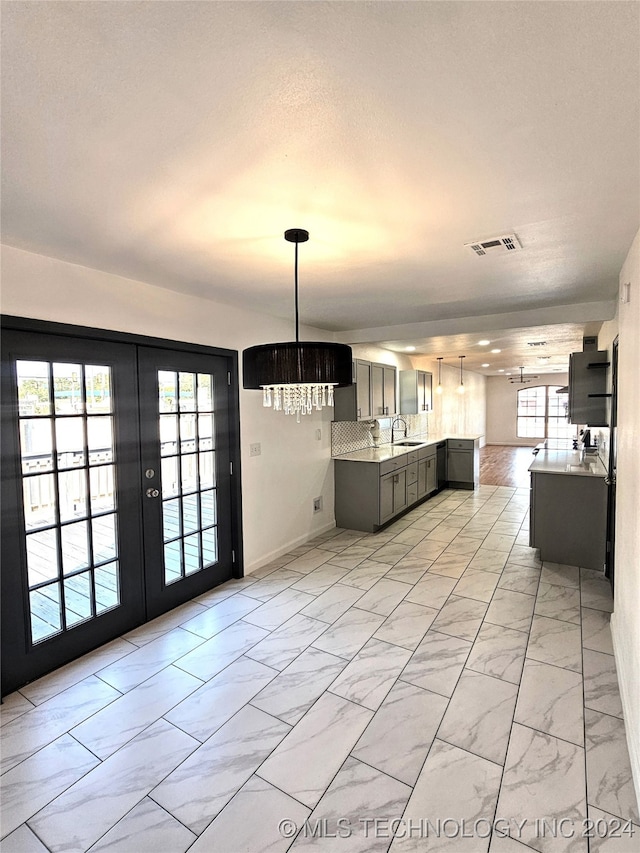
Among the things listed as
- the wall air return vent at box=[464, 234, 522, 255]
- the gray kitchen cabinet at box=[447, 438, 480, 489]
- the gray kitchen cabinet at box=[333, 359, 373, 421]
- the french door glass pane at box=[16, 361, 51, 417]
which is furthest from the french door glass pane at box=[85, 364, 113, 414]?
the gray kitchen cabinet at box=[447, 438, 480, 489]

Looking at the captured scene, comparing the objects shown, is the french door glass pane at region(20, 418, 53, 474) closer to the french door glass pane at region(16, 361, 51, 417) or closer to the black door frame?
the french door glass pane at region(16, 361, 51, 417)

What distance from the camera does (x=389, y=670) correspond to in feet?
8.42

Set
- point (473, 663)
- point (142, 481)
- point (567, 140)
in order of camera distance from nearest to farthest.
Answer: point (567, 140) < point (473, 663) < point (142, 481)

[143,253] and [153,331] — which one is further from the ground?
[143,253]

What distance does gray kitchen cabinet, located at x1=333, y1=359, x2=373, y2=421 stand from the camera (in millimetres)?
5285

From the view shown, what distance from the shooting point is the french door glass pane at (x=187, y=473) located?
131 inches

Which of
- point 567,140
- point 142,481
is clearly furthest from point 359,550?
point 567,140

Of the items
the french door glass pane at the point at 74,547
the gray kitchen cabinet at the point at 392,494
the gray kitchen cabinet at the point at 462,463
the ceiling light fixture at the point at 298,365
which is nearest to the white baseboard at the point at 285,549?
the gray kitchen cabinet at the point at 392,494

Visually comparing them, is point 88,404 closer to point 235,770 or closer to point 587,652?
point 235,770

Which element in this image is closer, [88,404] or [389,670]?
[389,670]

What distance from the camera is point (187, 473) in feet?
11.5

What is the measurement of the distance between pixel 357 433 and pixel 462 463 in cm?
258

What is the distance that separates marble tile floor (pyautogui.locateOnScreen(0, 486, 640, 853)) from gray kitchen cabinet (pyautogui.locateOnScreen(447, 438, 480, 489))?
4018mm

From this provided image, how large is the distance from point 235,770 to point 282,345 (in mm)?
1917
